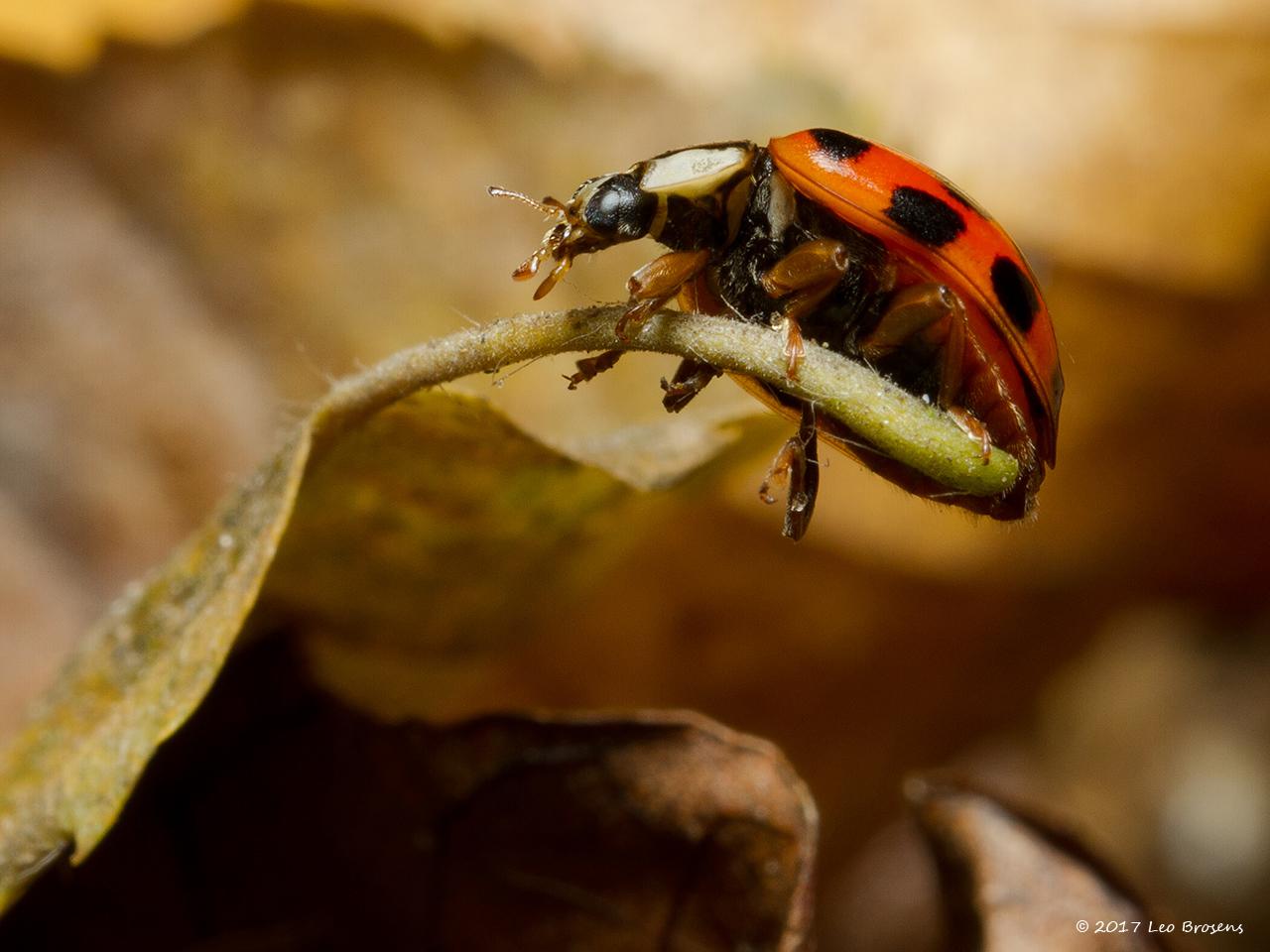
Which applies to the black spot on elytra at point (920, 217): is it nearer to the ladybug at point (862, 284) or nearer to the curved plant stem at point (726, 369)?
the ladybug at point (862, 284)

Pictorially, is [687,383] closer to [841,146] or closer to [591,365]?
[591,365]

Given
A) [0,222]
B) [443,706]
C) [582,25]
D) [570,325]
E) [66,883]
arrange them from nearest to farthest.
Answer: [570,325], [66,883], [443,706], [0,222], [582,25]

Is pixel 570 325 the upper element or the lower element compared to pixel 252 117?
upper

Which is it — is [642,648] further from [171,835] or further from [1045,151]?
[1045,151]

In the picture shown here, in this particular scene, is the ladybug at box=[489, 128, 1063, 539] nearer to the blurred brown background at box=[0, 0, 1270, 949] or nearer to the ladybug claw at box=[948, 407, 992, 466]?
the ladybug claw at box=[948, 407, 992, 466]

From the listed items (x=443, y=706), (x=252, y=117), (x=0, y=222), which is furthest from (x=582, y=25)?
A: (x=443, y=706)
